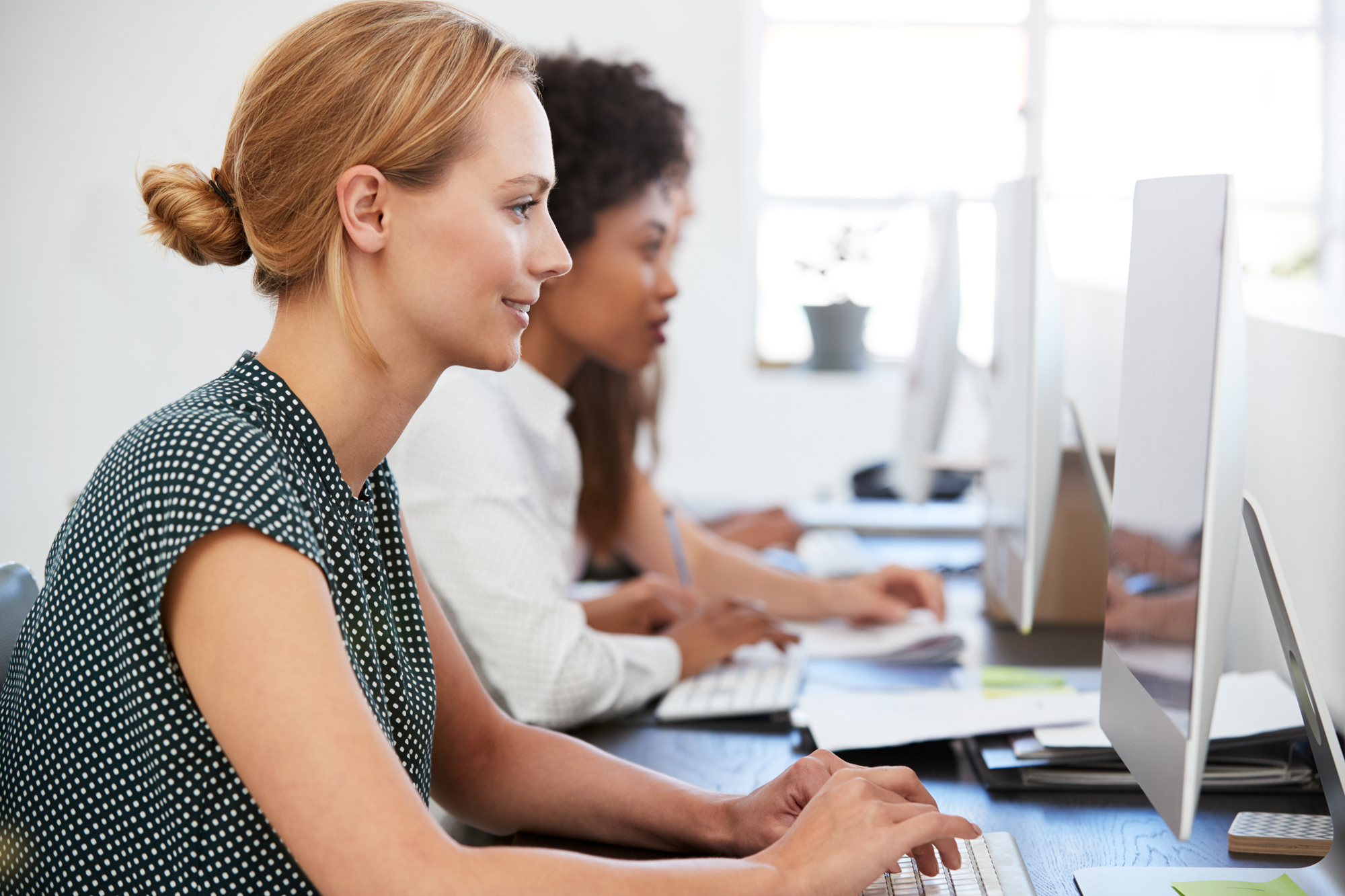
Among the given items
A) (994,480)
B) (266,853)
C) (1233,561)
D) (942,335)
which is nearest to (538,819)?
(266,853)

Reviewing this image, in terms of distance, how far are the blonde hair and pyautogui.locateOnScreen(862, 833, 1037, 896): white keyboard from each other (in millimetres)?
500

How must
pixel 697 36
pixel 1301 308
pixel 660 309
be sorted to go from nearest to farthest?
pixel 1301 308, pixel 660 309, pixel 697 36

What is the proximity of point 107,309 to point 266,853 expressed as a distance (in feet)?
4.90

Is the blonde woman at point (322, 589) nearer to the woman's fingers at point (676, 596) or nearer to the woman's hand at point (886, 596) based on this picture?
the woman's fingers at point (676, 596)

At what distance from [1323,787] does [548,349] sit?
41.5 inches

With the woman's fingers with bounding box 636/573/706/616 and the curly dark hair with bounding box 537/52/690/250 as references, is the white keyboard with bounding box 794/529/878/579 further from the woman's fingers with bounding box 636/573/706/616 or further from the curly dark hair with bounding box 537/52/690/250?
the curly dark hair with bounding box 537/52/690/250

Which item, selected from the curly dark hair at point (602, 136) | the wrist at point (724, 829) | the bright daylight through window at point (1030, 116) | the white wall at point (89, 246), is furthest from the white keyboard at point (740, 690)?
the bright daylight through window at point (1030, 116)

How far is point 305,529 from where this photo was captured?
2.22 ft

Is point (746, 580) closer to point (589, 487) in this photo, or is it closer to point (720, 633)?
point (589, 487)

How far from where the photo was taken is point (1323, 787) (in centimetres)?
83

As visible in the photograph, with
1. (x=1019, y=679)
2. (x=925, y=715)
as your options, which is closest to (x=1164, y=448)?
(x=925, y=715)

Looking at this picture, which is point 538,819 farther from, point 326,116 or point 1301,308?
point 1301,308

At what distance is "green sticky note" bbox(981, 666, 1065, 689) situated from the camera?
50.3 inches

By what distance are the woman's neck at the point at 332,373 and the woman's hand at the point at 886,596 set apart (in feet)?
3.17
